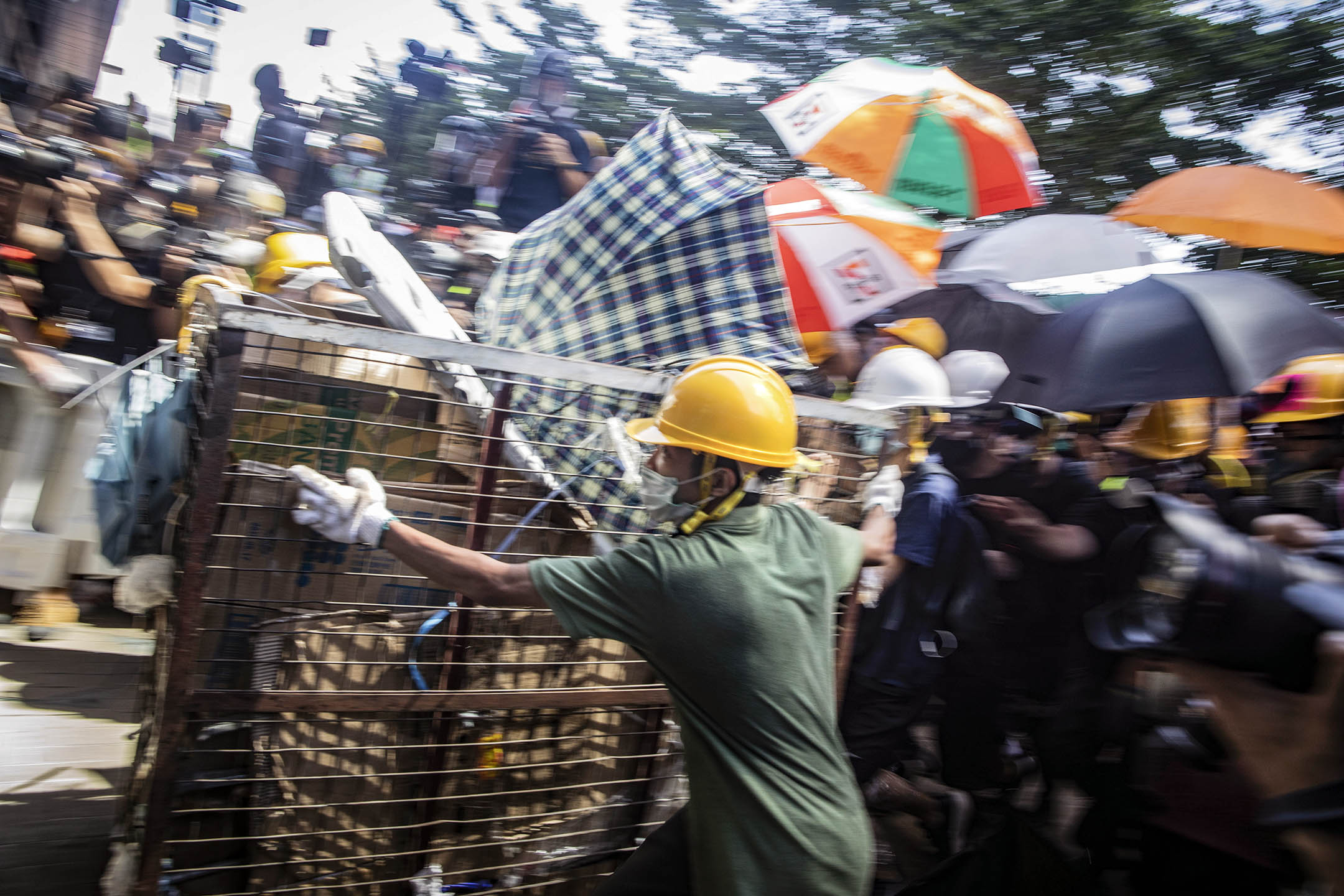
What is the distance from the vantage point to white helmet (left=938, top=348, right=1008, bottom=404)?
4801 millimetres

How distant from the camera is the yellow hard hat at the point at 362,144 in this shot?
7379 mm

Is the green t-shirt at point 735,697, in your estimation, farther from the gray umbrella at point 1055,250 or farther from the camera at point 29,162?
the camera at point 29,162

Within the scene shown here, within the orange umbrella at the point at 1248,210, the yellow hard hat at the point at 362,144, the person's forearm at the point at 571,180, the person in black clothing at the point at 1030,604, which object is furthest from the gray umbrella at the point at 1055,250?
the yellow hard hat at the point at 362,144

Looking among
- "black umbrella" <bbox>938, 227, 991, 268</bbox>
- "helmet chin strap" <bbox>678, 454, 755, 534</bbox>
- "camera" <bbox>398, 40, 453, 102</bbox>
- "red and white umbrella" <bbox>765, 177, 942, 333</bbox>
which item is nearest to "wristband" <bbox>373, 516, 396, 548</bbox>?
"helmet chin strap" <bbox>678, 454, 755, 534</bbox>

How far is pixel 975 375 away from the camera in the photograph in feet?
16.0

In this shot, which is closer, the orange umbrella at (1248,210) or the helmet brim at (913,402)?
the helmet brim at (913,402)

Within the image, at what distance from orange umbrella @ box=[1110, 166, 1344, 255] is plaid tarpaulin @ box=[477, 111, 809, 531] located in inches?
112

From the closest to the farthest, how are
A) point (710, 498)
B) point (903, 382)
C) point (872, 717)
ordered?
point (710, 498) → point (872, 717) → point (903, 382)

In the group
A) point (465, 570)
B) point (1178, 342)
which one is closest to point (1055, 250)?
point (1178, 342)

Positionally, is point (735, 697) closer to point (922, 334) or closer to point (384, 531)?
point (384, 531)

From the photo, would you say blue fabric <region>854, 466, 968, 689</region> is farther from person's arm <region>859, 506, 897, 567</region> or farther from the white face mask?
the white face mask

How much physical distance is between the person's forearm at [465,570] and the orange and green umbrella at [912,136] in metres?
3.78

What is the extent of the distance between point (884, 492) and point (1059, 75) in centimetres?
781

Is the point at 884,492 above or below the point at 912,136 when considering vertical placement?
below
